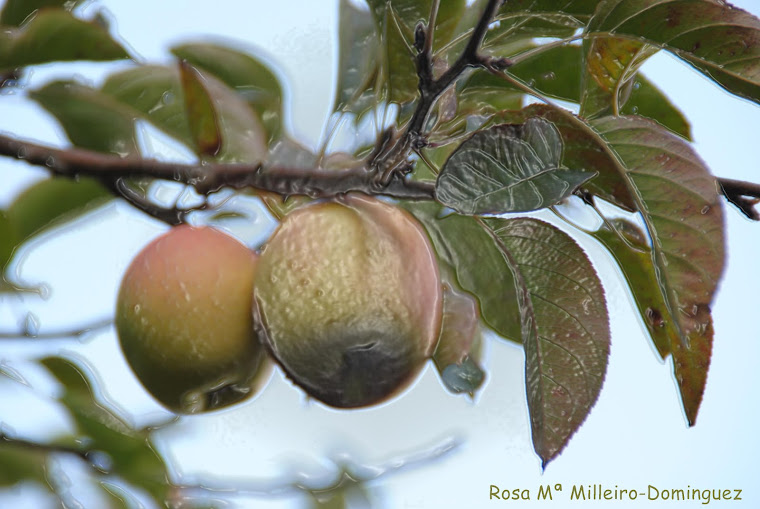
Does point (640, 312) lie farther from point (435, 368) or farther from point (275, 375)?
point (275, 375)

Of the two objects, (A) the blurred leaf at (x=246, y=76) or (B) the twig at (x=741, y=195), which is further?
(A) the blurred leaf at (x=246, y=76)

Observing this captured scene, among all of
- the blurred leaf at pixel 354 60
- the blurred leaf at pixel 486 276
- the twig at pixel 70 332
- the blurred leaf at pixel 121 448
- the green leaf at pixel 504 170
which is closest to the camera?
the green leaf at pixel 504 170

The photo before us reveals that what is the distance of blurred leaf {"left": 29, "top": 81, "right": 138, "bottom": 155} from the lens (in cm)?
89

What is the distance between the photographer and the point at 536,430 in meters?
0.63

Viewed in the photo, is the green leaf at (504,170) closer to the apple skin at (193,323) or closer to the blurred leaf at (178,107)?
the apple skin at (193,323)

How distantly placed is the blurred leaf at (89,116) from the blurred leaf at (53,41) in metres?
0.07

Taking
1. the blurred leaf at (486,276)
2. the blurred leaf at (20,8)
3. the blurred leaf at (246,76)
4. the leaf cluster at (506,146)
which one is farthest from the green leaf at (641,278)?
the blurred leaf at (20,8)

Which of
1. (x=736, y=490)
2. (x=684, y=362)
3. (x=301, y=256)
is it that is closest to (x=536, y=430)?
(x=684, y=362)

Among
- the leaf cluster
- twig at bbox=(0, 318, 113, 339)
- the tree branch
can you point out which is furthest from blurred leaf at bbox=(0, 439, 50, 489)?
the tree branch

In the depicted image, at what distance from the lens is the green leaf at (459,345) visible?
2.61 feet

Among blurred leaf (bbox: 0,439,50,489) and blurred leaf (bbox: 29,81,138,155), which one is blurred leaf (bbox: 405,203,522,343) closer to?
blurred leaf (bbox: 29,81,138,155)

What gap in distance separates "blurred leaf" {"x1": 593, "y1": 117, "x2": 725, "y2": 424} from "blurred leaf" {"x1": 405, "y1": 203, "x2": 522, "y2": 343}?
0.22 metres

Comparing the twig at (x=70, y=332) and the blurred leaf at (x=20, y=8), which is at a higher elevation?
the blurred leaf at (x=20, y=8)

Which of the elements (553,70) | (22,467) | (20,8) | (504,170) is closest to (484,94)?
(553,70)
